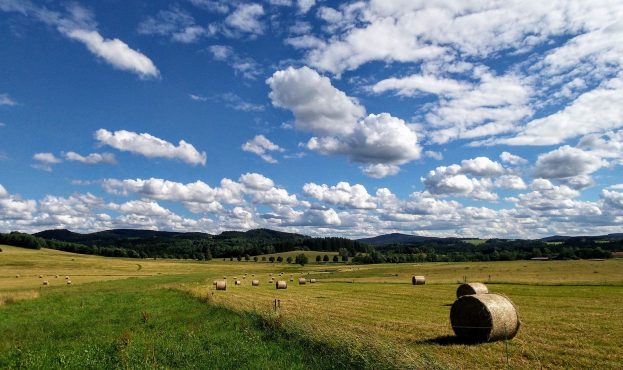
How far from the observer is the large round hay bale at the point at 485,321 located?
55.4 feet

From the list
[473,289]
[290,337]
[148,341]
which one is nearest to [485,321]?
[290,337]

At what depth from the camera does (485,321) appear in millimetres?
17016

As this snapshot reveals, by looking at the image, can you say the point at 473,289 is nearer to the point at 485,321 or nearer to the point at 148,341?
the point at 485,321

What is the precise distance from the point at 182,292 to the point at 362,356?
27887mm

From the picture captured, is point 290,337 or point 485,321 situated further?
point 485,321

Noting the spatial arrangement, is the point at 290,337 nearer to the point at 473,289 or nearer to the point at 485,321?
the point at 485,321

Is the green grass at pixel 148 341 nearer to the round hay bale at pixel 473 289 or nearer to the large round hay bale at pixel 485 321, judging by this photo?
the large round hay bale at pixel 485 321

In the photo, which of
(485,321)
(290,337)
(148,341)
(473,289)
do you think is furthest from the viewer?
(473,289)

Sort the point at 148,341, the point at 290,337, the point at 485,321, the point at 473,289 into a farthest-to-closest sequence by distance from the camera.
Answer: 1. the point at 473,289
2. the point at 485,321
3. the point at 148,341
4. the point at 290,337

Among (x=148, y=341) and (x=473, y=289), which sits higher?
(x=473, y=289)

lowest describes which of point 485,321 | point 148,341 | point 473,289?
point 148,341

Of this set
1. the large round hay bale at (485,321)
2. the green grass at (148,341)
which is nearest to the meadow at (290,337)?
the green grass at (148,341)

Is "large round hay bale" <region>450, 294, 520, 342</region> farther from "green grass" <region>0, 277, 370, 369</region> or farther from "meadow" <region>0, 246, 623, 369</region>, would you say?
"green grass" <region>0, 277, 370, 369</region>

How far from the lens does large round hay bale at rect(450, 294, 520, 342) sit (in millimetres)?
16891
